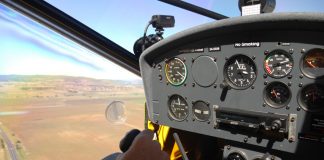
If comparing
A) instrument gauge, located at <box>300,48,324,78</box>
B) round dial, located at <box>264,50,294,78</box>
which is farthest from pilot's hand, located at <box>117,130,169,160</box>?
instrument gauge, located at <box>300,48,324,78</box>

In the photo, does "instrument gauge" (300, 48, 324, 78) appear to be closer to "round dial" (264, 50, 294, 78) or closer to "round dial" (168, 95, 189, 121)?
"round dial" (264, 50, 294, 78)

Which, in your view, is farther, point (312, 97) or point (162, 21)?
point (162, 21)

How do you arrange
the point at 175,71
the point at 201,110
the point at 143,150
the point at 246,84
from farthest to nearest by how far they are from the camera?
the point at 175,71 → the point at 201,110 → the point at 246,84 → the point at 143,150

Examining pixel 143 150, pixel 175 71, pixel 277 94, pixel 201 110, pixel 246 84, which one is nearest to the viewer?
pixel 143 150

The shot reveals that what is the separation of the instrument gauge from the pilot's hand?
0.84 meters

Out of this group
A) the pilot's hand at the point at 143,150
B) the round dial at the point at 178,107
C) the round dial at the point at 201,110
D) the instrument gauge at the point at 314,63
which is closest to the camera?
the pilot's hand at the point at 143,150

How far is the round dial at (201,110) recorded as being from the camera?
6.59ft

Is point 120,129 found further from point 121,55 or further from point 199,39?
point 199,39

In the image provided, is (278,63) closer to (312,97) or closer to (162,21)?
(312,97)

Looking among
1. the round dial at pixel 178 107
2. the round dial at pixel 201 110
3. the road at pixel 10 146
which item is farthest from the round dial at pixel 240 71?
the road at pixel 10 146

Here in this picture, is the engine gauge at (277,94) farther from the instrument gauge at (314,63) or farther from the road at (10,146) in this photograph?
the road at (10,146)

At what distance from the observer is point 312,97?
161cm

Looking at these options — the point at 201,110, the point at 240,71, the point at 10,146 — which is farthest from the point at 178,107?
the point at 10,146

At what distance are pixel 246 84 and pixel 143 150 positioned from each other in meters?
0.74
